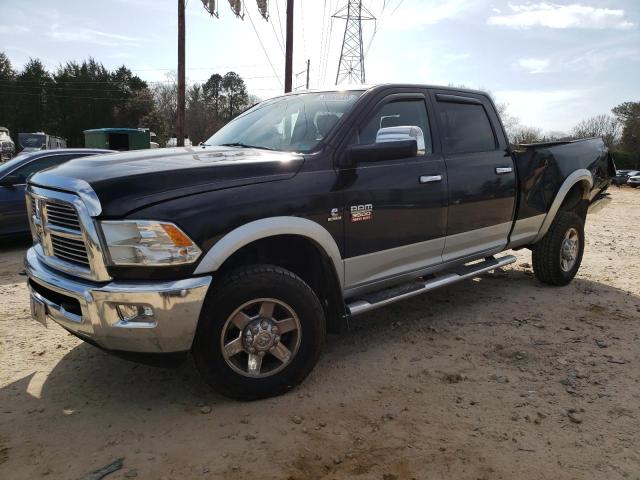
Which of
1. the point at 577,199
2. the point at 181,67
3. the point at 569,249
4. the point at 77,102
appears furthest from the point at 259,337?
the point at 77,102

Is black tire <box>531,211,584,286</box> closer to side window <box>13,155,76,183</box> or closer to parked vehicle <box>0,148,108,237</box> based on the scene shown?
parked vehicle <box>0,148,108,237</box>

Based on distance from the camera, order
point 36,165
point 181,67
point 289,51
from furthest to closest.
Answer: point 181,67, point 289,51, point 36,165

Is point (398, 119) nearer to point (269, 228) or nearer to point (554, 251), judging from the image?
point (269, 228)

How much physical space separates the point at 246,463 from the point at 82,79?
59.8 metres

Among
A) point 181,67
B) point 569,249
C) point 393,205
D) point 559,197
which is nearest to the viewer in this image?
point 393,205

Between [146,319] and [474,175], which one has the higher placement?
[474,175]

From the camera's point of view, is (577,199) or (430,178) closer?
(430,178)

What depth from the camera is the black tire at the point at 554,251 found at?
546cm

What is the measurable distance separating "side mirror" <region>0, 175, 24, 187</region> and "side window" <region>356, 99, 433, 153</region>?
6.13 metres

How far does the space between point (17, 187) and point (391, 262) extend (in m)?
6.25

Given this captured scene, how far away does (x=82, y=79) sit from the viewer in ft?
176

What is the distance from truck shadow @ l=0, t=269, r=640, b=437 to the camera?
3.05m

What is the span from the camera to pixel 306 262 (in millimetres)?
3500

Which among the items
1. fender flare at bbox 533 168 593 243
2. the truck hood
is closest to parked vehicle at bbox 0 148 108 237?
the truck hood
